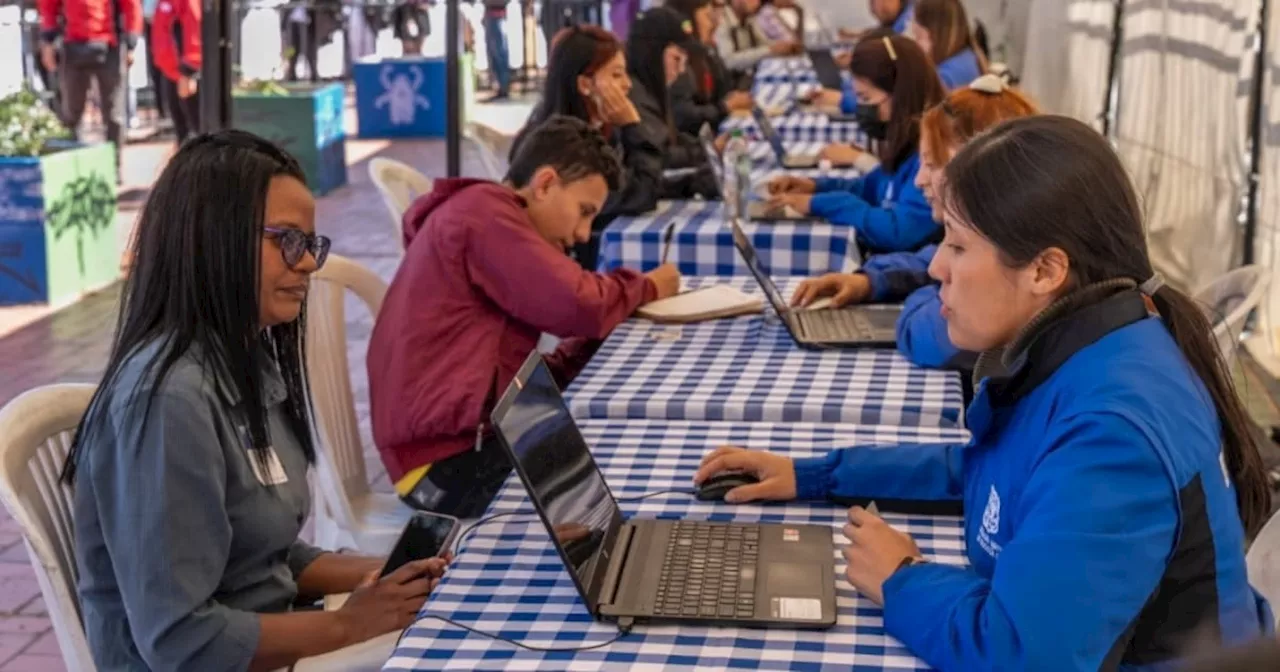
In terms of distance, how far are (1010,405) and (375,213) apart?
722 cm

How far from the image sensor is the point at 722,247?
401 cm

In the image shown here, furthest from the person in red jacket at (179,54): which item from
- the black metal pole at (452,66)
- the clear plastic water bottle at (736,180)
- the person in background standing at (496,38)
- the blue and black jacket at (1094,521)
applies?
the blue and black jacket at (1094,521)

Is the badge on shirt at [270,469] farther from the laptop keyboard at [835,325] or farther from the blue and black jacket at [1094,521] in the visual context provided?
the laptop keyboard at [835,325]

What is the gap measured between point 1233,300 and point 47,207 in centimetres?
456

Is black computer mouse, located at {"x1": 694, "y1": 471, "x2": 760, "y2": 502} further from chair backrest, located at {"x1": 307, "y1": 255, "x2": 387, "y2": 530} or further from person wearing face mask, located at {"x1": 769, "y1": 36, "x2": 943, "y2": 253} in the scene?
person wearing face mask, located at {"x1": 769, "y1": 36, "x2": 943, "y2": 253}

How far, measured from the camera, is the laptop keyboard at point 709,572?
1681 mm

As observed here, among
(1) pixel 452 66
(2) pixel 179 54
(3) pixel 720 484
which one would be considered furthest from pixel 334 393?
(2) pixel 179 54

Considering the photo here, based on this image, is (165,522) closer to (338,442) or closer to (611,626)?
(611,626)

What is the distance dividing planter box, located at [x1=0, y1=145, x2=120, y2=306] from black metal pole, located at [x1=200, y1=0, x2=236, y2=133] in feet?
5.08

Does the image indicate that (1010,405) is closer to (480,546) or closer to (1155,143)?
(480,546)

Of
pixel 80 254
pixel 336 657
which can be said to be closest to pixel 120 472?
pixel 336 657

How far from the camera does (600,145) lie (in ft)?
10.2

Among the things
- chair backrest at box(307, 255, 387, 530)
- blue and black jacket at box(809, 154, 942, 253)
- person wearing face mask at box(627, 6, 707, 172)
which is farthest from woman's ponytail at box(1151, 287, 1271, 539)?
person wearing face mask at box(627, 6, 707, 172)

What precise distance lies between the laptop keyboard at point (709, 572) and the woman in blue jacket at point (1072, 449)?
5.1 inches
